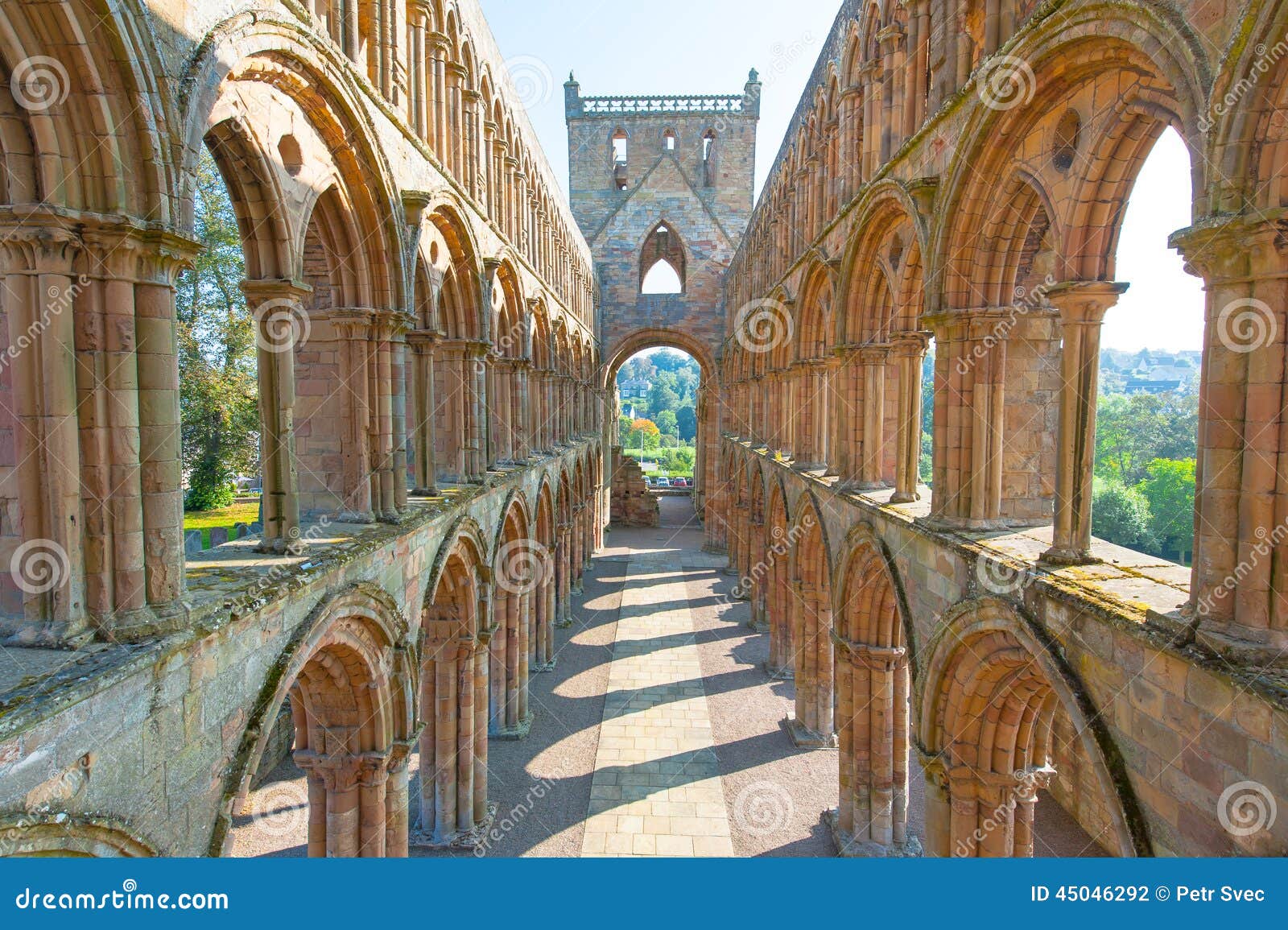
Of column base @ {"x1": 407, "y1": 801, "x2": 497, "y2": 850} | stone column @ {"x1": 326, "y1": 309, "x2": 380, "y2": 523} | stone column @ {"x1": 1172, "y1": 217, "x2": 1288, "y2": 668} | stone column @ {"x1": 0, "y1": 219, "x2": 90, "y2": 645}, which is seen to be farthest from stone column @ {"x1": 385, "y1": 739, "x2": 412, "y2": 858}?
stone column @ {"x1": 1172, "y1": 217, "x2": 1288, "y2": 668}

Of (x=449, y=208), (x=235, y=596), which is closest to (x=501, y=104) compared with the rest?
(x=449, y=208)

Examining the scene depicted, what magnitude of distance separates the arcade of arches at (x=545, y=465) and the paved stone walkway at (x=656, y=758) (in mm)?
117

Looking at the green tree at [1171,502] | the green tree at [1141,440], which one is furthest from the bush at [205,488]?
the green tree at [1141,440]

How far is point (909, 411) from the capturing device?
33.7 feet

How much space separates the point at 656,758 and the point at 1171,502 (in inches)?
1312

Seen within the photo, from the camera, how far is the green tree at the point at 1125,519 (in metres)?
34.6

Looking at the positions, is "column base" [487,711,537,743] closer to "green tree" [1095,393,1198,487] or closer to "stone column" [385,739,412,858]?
"stone column" [385,739,412,858]

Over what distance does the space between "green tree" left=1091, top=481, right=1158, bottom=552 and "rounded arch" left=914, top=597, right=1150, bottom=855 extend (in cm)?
3050

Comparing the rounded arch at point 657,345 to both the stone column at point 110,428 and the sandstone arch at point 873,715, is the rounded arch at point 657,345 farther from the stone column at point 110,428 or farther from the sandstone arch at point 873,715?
the stone column at point 110,428

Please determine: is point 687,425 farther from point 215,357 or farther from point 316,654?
point 316,654

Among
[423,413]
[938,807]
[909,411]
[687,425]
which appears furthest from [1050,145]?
[687,425]

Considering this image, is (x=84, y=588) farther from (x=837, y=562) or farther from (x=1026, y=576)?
(x=837, y=562)

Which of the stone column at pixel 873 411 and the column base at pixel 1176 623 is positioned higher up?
the stone column at pixel 873 411

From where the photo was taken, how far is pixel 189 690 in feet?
15.5
